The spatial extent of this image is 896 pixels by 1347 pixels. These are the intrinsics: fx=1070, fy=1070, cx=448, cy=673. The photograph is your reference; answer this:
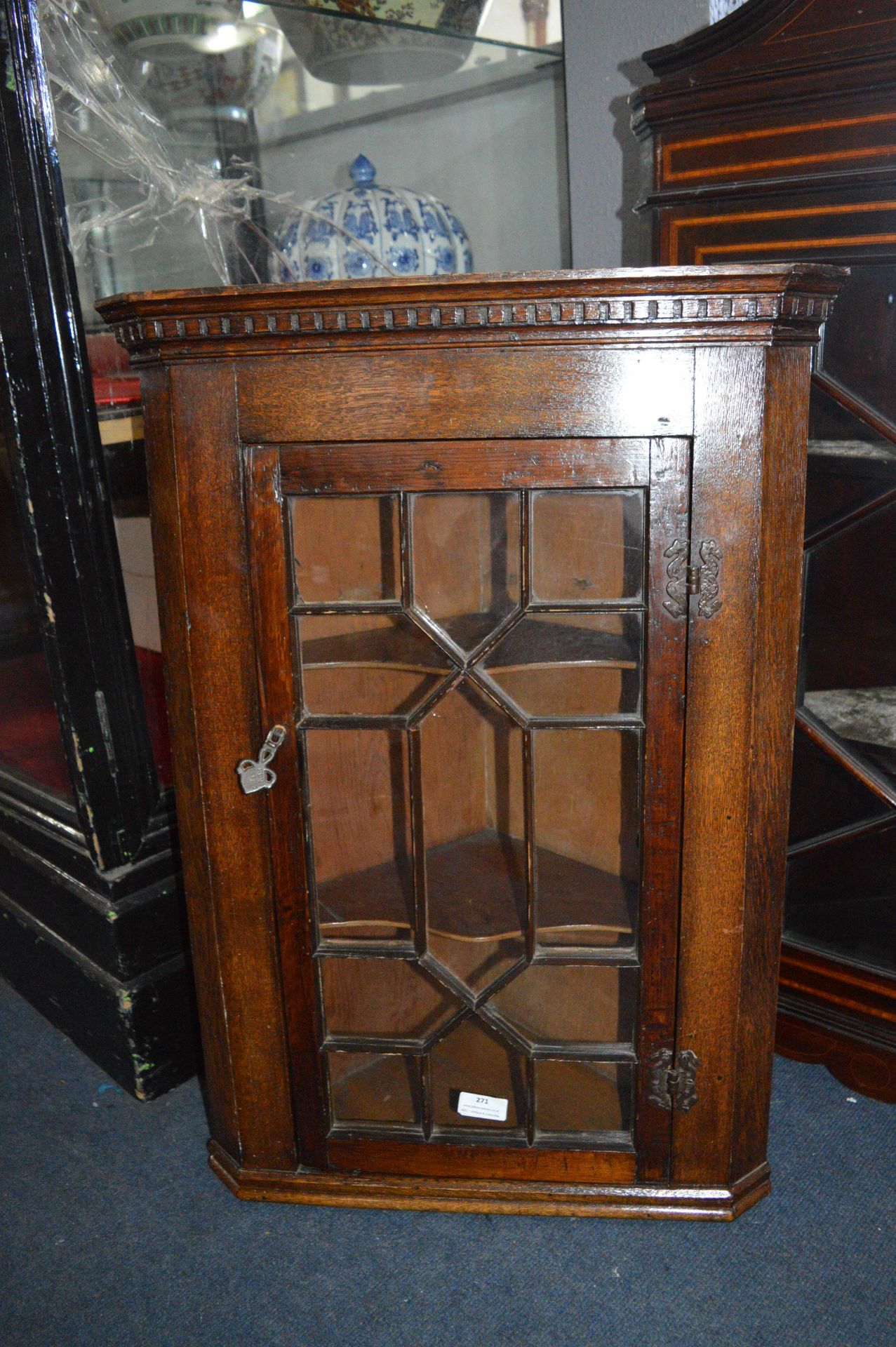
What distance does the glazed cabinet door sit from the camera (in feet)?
3.24

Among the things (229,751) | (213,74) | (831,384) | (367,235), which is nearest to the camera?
(229,751)

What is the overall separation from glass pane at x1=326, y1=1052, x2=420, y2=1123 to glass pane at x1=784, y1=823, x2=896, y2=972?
21.1 inches

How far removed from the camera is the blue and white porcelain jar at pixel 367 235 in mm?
1408

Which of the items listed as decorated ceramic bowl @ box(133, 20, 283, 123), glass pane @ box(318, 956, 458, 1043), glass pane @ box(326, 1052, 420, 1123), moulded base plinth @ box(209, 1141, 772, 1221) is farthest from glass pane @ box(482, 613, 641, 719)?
decorated ceramic bowl @ box(133, 20, 283, 123)

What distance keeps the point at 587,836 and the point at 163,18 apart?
1203 mm

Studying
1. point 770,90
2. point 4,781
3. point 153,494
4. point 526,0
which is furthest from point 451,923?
point 526,0

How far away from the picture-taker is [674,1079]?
113 cm

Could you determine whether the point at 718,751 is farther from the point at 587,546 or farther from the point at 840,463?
the point at 840,463

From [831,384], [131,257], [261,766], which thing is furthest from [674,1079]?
[131,257]

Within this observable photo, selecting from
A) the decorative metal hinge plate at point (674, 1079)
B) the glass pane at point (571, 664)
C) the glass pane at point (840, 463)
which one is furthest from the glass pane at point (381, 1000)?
the glass pane at point (840, 463)

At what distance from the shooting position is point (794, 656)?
104 cm

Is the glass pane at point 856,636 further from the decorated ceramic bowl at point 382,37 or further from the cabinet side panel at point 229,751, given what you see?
the decorated ceramic bowl at point 382,37

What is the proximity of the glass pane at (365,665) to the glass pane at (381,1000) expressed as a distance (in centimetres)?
28

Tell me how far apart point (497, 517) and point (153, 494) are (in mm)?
341
